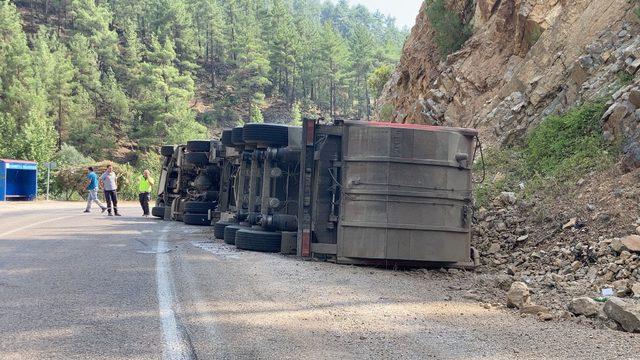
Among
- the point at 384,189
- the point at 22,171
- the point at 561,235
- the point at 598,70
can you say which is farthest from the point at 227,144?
the point at 22,171

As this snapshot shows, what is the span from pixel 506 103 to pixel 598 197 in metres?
7.03

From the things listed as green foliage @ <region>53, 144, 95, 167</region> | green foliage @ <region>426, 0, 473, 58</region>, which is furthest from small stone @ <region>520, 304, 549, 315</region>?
green foliage @ <region>53, 144, 95, 167</region>

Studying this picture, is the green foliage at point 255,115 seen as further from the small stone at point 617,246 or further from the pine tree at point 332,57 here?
the small stone at point 617,246

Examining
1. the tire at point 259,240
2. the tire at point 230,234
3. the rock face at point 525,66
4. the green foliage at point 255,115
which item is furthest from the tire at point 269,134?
the green foliage at point 255,115

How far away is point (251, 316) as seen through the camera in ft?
18.4

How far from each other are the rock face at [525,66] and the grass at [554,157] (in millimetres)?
564

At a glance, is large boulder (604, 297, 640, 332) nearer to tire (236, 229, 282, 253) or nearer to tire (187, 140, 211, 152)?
tire (236, 229, 282, 253)

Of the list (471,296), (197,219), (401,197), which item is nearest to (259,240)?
(401,197)

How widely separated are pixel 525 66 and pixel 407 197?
962 centimetres

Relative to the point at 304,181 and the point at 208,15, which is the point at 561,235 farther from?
the point at 208,15

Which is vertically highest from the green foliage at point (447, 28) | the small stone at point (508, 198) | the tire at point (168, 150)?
the green foliage at point (447, 28)

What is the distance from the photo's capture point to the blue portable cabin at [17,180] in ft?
111

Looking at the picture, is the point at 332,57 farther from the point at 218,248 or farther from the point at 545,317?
the point at 545,317

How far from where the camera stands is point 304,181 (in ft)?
31.6
